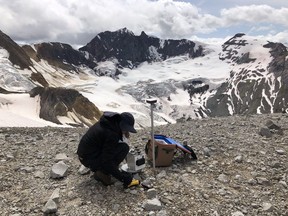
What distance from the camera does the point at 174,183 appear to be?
927 cm

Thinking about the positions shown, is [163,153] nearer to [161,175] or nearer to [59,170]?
[161,175]

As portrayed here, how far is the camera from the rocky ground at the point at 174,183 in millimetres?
8148

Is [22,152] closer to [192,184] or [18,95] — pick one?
[192,184]

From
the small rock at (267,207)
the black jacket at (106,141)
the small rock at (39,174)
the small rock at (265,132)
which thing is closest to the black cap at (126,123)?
the black jacket at (106,141)

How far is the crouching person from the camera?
333 inches

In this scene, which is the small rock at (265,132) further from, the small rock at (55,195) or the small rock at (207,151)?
the small rock at (55,195)

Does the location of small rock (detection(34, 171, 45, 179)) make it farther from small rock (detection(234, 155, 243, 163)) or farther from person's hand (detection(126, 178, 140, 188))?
small rock (detection(234, 155, 243, 163))

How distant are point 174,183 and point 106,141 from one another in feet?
7.18

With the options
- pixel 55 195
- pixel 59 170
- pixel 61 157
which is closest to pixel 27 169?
pixel 59 170

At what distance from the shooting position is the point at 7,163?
10.5 m

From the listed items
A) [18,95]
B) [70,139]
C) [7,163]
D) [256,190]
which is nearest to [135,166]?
[256,190]

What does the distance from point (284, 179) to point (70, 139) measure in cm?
770

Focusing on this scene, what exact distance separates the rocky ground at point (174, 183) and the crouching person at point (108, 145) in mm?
455

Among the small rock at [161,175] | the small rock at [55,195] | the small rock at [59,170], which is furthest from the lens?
the small rock at [161,175]
